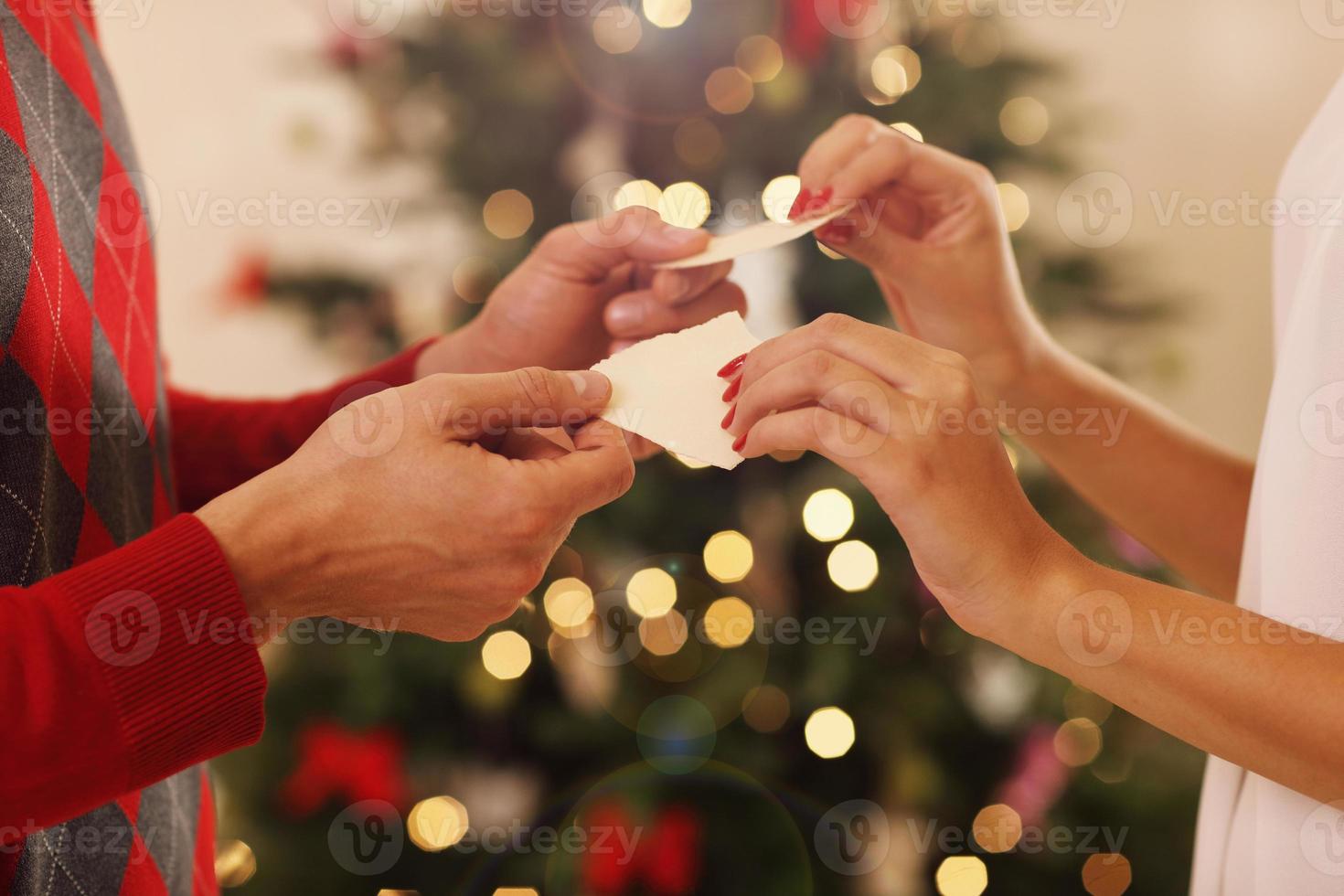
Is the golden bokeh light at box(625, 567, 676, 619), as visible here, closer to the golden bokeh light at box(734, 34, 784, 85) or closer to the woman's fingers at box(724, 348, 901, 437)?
the golden bokeh light at box(734, 34, 784, 85)

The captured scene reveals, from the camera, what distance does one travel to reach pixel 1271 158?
2154mm

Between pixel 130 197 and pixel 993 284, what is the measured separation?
76 cm

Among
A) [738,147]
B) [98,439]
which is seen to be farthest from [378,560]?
[738,147]

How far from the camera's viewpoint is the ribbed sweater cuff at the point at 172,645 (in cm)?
49

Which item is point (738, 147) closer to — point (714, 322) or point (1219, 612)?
point (714, 322)

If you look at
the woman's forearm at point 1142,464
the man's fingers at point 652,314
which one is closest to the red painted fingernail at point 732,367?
the man's fingers at point 652,314

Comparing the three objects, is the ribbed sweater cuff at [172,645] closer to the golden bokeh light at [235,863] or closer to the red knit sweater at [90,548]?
the red knit sweater at [90,548]

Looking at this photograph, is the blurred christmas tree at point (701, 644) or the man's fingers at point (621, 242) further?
the blurred christmas tree at point (701, 644)

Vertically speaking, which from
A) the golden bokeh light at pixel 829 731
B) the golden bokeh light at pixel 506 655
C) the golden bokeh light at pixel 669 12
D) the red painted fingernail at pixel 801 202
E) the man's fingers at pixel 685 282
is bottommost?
the golden bokeh light at pixel 506 655

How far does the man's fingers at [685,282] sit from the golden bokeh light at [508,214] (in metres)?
0.59

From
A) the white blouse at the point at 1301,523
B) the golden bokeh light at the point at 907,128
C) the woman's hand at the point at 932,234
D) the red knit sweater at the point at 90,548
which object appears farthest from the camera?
the golden bokeh light at the point at 907,128

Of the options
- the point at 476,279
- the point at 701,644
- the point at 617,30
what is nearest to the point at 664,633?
the point at 701,644

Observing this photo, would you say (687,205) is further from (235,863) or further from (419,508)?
(235,863)

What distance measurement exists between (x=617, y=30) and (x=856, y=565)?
2.98ft
